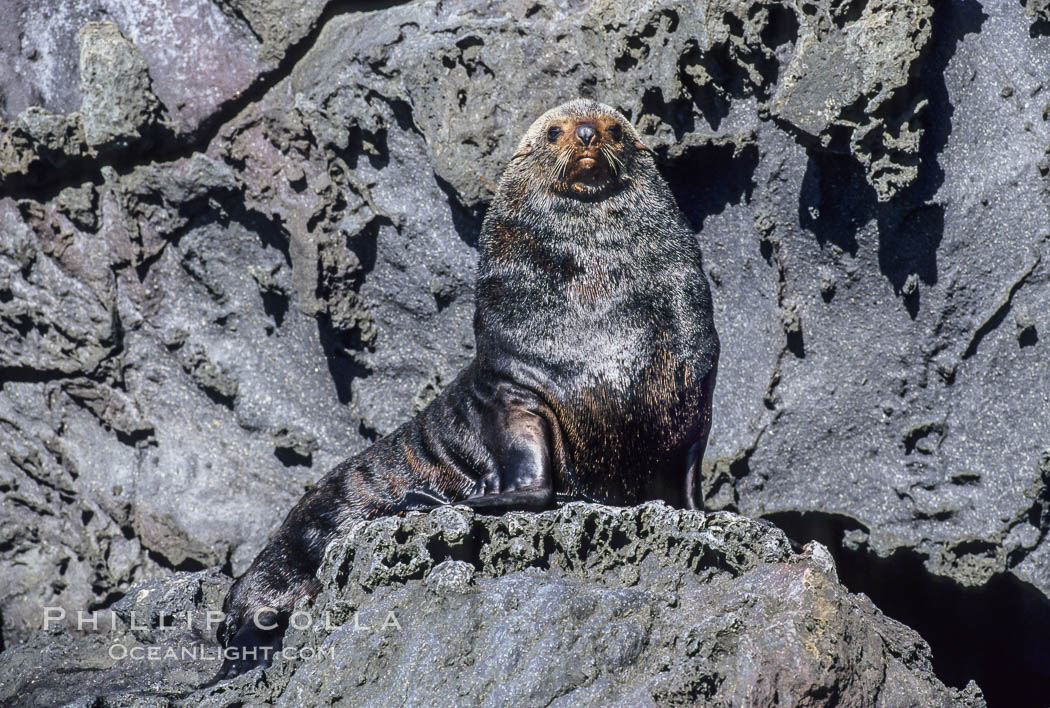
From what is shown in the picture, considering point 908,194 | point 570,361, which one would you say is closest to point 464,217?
point 570,361

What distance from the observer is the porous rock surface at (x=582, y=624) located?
12.7 ft

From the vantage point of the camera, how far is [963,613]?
22.6 ft

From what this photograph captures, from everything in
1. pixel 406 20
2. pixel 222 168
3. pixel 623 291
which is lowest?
pixel 623 291

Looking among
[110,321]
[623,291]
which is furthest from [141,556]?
[623,291]

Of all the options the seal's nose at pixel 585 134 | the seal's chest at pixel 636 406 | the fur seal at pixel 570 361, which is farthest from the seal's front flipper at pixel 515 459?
the seal's nose at pixel 585 134

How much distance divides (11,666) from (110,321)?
232 cm

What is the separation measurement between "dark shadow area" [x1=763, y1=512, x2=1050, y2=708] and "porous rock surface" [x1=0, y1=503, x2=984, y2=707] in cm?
256

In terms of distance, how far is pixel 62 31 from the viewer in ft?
24.9

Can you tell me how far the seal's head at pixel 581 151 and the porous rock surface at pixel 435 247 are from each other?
0.85m

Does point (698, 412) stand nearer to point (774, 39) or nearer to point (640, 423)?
point (640, 423)

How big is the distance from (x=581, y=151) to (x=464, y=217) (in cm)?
168

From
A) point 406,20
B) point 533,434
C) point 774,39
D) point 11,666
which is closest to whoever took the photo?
point 533,434

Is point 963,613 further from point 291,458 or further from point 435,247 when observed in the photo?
point 291,458

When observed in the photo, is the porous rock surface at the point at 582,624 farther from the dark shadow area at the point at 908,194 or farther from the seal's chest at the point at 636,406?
the dark shadow area at the point at 908,194
